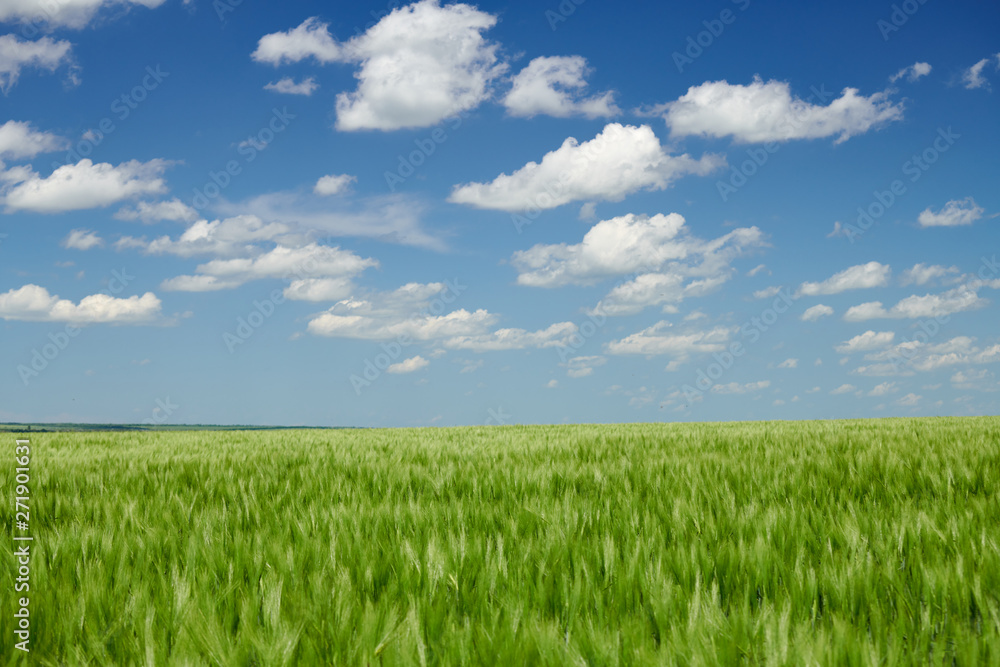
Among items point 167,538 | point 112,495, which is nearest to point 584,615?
point 167,538

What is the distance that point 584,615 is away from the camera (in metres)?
1.73

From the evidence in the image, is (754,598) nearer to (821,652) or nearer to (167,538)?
(821,652)

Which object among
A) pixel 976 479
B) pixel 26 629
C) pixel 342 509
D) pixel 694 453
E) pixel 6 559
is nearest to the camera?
pixel 26 629

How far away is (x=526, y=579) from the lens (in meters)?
1.90

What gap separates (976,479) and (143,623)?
15.5 feet

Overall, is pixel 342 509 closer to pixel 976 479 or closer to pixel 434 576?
pixel 434 576

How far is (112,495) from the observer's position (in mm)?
3980

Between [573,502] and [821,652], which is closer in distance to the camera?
[821,652]

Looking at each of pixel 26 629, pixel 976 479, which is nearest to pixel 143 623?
pixel 26 629

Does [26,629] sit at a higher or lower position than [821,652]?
lower

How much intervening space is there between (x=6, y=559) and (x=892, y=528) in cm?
353

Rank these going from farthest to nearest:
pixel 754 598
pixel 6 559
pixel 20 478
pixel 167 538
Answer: pixel 20 478 < pixel 167 538 < pixel 6 559 < pixel 754 598

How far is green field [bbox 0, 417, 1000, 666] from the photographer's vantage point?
55.3 inches

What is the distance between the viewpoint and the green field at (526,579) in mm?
1404
